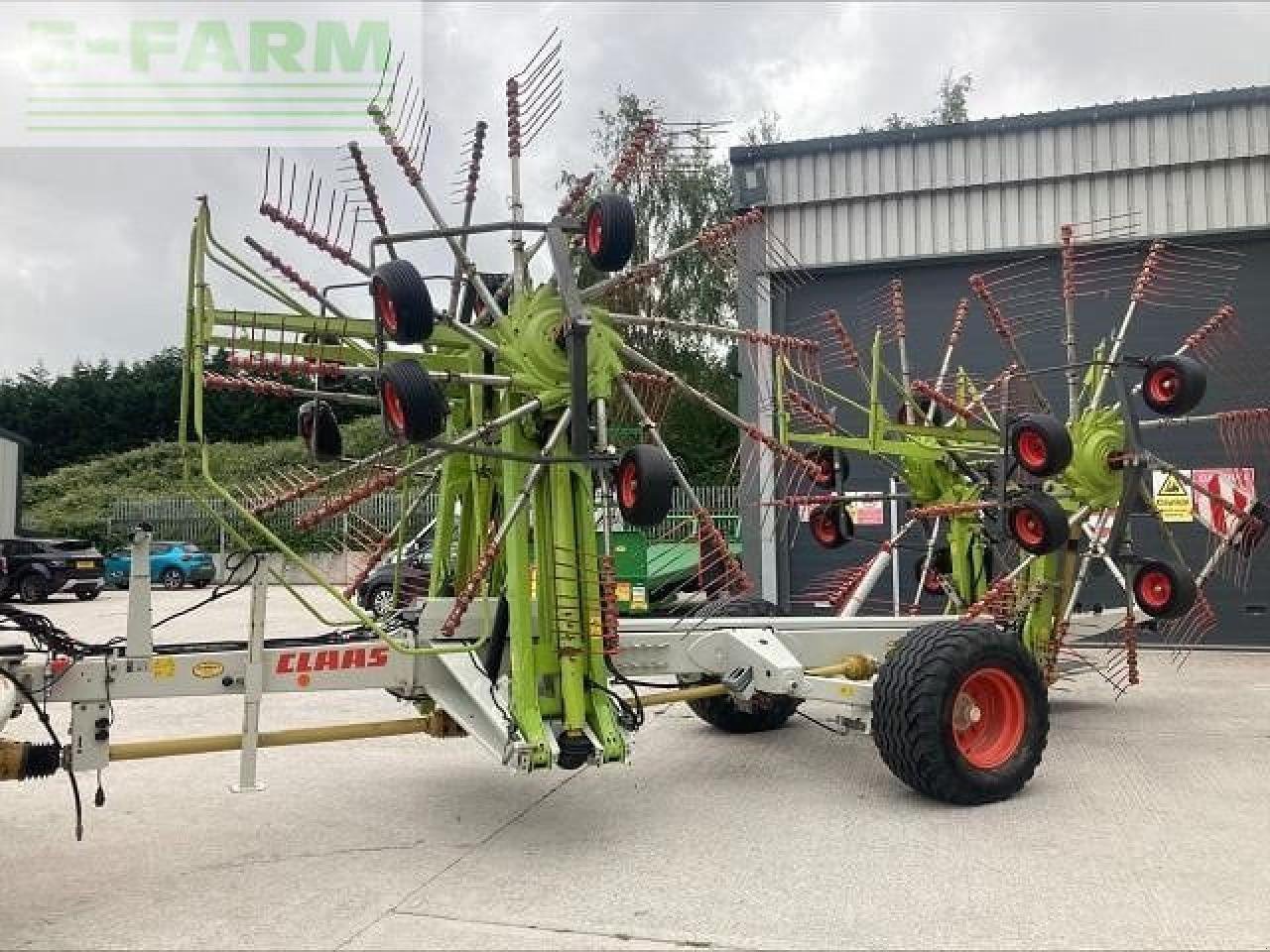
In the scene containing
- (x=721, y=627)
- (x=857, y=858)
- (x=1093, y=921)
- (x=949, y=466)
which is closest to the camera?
(x=1093, y=921)

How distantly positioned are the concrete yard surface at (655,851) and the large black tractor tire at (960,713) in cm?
20

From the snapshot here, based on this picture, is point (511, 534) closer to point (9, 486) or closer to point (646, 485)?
point (646, 485)

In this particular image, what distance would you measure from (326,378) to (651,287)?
181cm

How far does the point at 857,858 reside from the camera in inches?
201

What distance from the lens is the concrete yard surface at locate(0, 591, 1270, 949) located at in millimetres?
4270

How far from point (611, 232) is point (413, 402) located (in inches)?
49.3

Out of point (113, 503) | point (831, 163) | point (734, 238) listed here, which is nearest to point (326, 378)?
point (734, 238)

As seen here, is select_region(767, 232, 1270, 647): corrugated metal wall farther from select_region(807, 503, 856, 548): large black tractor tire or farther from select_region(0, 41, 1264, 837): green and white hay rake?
select_region(0, 41, 1264, 837): green and white hay rake

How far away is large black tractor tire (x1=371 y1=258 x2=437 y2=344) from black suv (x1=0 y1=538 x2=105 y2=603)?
20.3 meters

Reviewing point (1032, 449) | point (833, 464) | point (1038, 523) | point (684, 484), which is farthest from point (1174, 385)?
point (684, 484)

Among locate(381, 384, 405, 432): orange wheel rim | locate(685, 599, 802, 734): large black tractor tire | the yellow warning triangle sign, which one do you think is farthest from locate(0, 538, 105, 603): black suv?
the yellow warning triangle sign

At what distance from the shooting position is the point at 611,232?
17.0 ft

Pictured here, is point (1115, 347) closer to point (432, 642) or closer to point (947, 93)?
point (432, 642)

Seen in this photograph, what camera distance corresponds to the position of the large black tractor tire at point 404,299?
481 centimetres
